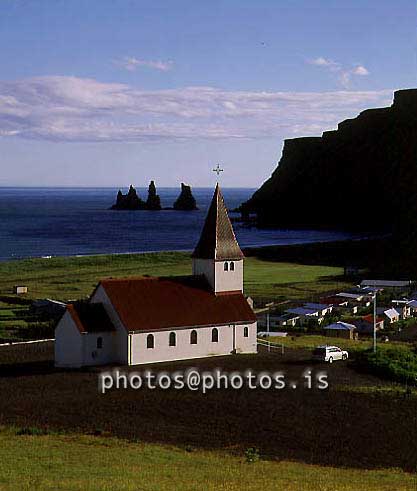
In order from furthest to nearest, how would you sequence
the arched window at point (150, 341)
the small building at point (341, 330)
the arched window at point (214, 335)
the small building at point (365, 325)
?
the small building at point (365, 325), the small building at point (341, 330), the arched window at point (214, 335), the arched window at point (150, 341)

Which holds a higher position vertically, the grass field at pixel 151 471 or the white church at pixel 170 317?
the white church at pixel 170 317

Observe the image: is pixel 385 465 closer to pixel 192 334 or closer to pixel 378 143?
Answer: pixel 192 334

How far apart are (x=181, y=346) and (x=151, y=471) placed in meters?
16.1

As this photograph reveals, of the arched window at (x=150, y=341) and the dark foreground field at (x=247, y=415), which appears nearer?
the dark foreground field at (x=247, y=415)

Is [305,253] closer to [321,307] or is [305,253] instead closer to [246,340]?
[321,307]

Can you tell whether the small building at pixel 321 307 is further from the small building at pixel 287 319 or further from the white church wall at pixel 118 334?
the white church wall at pixel 118 334

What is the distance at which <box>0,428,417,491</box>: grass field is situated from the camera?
16.4 m

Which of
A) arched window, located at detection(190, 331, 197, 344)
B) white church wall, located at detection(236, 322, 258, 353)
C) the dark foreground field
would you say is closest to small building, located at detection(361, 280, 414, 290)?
white church wall, located at detection(236, 322, 258, 353)

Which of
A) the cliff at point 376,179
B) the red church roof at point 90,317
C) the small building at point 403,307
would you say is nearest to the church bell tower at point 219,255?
the red church roof at point 90,317

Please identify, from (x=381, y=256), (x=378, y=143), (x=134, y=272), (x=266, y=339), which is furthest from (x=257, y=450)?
(x=378, y=143)

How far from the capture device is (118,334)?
33.4m

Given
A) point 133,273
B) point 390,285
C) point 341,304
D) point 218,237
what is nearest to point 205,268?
point 218,237

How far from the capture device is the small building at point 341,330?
139ft

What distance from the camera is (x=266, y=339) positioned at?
133ft
